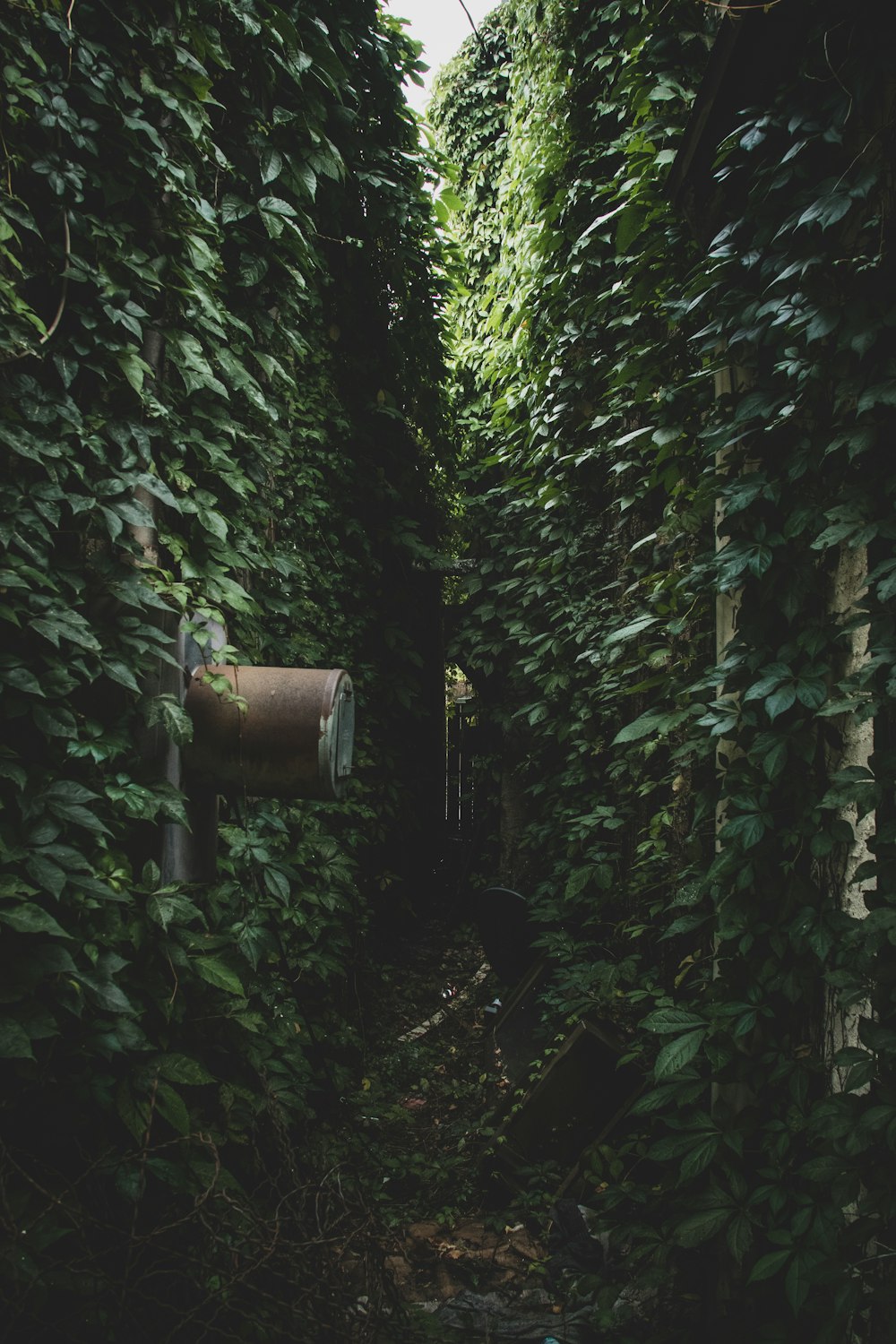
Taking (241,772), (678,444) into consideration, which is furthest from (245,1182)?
(678,444)

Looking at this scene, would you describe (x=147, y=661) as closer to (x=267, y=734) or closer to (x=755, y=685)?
(x=267, y=734)

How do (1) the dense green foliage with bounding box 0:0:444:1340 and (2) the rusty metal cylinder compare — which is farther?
(2) the rusty metal cylinder

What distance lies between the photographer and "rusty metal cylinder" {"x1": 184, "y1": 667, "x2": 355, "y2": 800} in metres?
2.05

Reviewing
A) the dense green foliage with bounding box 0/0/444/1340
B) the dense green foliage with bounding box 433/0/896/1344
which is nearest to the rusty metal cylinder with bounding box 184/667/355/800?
the dense green foliage with bounding box 0/0/444/1340

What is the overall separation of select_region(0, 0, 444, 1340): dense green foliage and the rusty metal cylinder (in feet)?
0.40

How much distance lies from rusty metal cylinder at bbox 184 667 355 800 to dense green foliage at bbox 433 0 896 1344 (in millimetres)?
1065

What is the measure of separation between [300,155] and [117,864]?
8.81 ft

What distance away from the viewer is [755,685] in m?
1.83

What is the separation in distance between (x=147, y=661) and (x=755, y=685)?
162 centimetres

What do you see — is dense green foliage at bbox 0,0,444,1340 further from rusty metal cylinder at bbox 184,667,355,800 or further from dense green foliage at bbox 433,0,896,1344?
dense green foliage at bbox 433,0,896,1344

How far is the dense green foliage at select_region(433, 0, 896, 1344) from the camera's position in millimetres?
1547

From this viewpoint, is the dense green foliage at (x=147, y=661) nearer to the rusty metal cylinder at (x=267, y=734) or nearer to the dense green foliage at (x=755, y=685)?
the rusty metal cylinder at (x=267, y=734)

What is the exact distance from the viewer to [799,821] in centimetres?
179

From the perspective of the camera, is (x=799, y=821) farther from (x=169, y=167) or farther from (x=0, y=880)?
(x=169, y=167)
